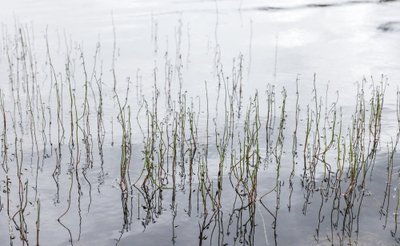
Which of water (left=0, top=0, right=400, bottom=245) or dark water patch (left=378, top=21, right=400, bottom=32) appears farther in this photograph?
dark water patch (left=378, top=21, right=400, bottom=32)

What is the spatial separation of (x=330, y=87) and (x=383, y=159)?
181 inches

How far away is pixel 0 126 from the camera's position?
31.5ft

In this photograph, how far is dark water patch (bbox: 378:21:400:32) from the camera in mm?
18312

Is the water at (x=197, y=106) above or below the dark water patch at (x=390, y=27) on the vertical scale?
below

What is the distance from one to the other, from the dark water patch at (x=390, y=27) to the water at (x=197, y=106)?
2.5 inches

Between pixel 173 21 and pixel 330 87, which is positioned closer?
pixel 330 87

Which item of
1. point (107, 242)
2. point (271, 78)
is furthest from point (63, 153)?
point (271, 78)

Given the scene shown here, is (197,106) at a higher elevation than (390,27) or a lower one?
lower

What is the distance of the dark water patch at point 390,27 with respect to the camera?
18.3 m

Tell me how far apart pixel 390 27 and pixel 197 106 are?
10728mm

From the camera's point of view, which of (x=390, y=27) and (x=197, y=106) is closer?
(x=197, y=106)

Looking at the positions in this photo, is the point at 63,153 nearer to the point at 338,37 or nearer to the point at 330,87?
the point at 330,87

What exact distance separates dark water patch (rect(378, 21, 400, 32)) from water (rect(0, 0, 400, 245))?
0.06 meters

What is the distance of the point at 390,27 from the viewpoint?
18812mm
